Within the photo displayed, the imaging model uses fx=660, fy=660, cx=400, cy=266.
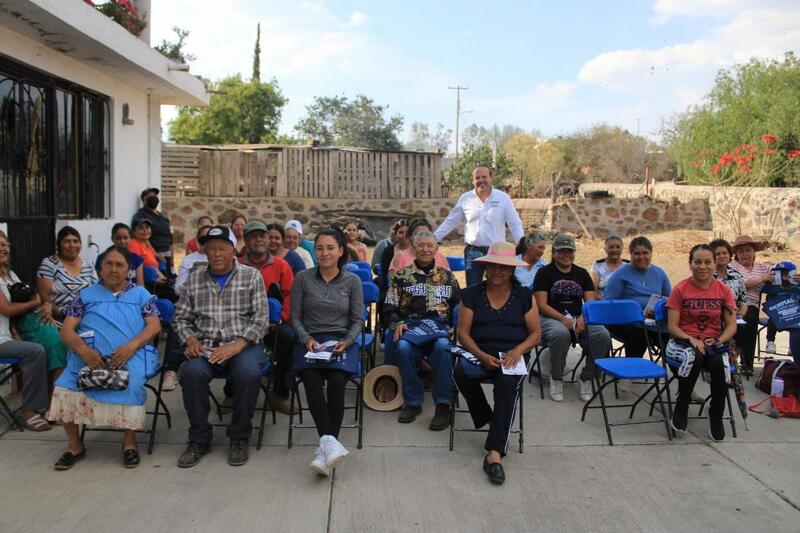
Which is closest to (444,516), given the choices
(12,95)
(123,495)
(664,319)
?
(123,495)

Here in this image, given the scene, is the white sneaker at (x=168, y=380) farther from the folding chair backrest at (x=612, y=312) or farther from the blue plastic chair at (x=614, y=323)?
the folding chair backrest at (x=612, y=312)

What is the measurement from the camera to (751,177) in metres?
18.1

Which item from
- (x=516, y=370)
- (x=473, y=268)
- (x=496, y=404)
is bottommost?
(x=496, y=404)

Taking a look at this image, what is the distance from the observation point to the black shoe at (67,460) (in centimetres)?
390

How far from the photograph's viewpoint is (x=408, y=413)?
194 inches

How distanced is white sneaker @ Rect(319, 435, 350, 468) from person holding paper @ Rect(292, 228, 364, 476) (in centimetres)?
44

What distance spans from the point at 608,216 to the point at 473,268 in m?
13.6

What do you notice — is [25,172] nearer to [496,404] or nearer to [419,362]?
[419,362]

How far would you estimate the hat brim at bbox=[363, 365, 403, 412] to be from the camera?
5.12 m

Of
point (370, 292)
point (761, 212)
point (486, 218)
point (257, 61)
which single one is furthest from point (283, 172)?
point (257, 61)

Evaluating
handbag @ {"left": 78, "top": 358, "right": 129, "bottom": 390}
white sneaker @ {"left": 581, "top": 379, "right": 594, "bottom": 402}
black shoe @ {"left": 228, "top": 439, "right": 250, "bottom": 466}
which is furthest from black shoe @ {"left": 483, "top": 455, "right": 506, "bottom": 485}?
handbag @ {"left": 78, "top": 358, "right": 129, "bottom": 390}

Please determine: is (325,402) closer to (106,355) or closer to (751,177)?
(106,355)

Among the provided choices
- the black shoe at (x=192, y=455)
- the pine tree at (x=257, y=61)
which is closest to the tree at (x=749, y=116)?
the black shoe at (x=192, y=455)

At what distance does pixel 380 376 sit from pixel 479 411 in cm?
95
